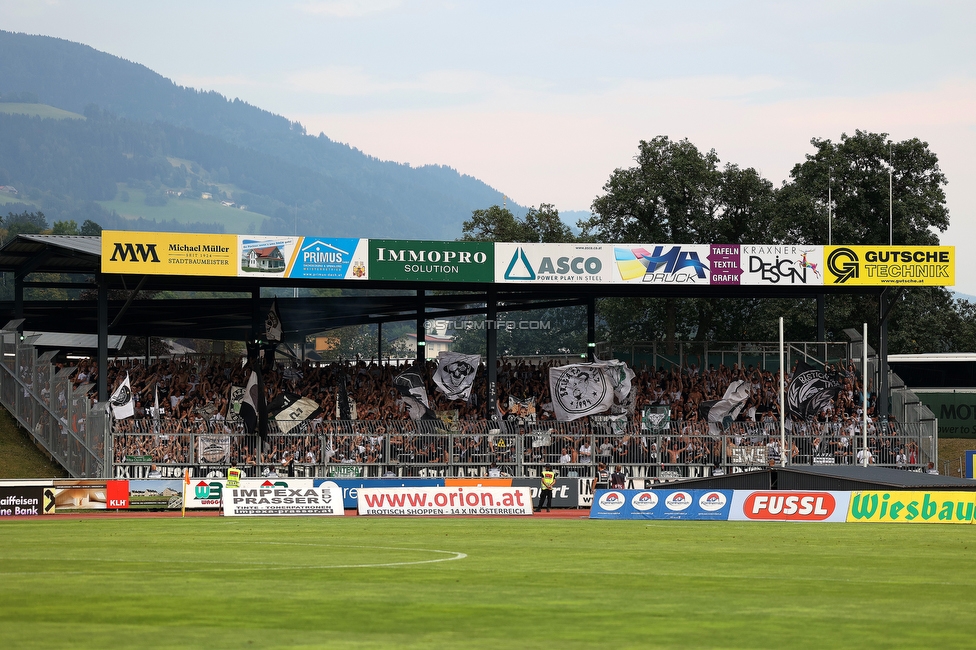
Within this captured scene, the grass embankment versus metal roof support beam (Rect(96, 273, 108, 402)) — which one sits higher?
metal roof support beam (Rect(96, 273, 108, 402))

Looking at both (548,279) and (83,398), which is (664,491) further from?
(83,398)

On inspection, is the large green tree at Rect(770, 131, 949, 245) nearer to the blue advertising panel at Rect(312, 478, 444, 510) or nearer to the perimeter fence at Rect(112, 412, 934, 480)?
the perimeter fence at Rect(112, 412, 934, 480)

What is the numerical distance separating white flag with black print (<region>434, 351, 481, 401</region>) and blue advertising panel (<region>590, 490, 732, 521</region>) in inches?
462

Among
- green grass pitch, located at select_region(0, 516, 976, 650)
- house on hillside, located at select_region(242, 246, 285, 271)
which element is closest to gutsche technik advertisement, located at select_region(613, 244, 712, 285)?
house on hillside, located at select_region(242, 246, 285, 271)

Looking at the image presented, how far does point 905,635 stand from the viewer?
460 inches

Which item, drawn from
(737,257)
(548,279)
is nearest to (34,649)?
(548,279)

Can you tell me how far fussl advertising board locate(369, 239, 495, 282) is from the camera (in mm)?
41125

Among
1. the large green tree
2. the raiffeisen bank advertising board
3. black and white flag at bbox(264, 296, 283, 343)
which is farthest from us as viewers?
the large green tree

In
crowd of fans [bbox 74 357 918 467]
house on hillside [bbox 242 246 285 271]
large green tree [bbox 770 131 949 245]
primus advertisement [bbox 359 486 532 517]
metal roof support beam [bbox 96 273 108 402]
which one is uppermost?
large green tree [bbox 770 131 949 245]

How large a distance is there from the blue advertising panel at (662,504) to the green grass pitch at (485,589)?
4741mm

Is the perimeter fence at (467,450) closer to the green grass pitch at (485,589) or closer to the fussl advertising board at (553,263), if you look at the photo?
the fussl advertising board at (553,263)

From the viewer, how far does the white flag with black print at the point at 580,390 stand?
42531 millimetres

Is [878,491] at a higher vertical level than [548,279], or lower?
lower

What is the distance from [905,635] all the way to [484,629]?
14.3ft
